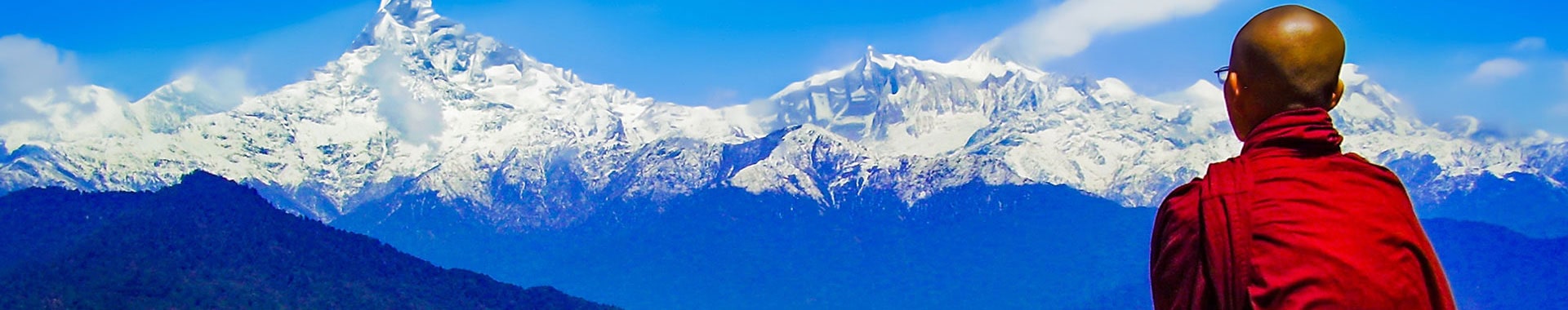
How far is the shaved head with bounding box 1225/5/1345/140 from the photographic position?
2840mm

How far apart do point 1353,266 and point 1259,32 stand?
0.57 meters

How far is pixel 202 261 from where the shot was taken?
138000 millimetres

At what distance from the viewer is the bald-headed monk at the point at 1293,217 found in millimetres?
2576

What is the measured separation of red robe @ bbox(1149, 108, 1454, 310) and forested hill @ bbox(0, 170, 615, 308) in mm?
122586

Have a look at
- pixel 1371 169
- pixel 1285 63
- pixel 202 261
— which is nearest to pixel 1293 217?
pixel 1371 169

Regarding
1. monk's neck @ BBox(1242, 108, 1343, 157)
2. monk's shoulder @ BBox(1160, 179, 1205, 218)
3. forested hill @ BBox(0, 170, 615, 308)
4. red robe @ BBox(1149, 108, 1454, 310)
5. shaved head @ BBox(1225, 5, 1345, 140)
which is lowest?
red robe @ BBox(1149, 108, 1454, 310)

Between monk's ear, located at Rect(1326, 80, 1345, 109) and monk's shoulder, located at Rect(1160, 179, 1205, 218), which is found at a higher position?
monk's ear, located at Rect(1326, 80, 1345, 109)

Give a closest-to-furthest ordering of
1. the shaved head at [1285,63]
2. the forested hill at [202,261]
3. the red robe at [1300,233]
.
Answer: the red robe at [1300,233]
the shaved head at [1285,63]
the forested hill at [202,261]

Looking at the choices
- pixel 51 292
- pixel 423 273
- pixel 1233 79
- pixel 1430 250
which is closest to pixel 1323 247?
pixel 1430 250

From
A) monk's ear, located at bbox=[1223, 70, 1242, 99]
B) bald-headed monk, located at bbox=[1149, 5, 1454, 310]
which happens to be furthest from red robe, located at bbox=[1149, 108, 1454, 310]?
monk's ear, located at bbox=[1223, 70, 1242, 99]

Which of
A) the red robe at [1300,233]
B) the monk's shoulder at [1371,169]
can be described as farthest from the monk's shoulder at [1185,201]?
the monk's shoulder at [1371,169]

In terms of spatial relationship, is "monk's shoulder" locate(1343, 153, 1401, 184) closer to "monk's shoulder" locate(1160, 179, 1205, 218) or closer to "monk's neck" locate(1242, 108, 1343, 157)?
"monk's neck" locate(1242, 108, 1343, 157)

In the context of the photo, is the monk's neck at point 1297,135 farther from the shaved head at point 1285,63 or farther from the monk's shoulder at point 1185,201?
the monk's shoulder at point 1185,201

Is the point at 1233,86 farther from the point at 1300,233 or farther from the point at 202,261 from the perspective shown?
the point at 202,261
